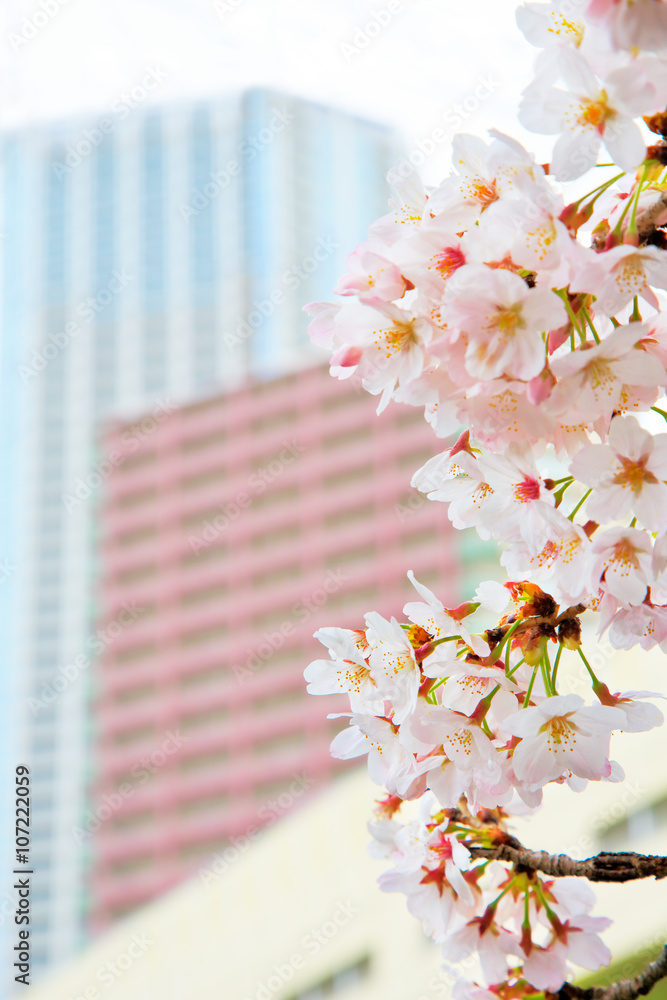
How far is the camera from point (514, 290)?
0.47 meters

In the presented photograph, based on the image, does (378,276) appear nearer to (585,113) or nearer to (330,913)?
(585,113)

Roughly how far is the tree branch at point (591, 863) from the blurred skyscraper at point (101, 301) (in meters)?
29.6

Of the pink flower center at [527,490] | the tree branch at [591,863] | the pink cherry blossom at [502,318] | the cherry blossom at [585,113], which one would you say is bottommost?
the tree branch at [591,863]

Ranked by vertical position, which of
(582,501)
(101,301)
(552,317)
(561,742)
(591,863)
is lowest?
(101,301)

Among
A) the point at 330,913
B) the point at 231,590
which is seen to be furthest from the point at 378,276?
the point at 231,590

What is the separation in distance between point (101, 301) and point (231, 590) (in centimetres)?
1165

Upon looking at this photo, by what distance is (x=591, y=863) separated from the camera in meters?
0.62

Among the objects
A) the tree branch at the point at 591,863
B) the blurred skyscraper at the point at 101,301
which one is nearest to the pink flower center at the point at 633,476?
the tree branch at the point at 591,863

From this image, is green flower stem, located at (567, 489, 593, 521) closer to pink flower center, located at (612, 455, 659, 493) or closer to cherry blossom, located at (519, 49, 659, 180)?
pink flower center, located at (612, 455, 659, 493)

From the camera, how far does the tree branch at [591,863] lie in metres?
0.59

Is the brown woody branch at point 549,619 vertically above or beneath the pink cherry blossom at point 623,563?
beneath

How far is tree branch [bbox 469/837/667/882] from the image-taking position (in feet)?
1.95

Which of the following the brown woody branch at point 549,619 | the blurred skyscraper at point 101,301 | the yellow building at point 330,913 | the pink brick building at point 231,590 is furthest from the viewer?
the blurred skyscraper at point 101,301

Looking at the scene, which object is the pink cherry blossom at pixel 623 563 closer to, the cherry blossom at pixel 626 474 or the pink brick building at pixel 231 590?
the cherry blossom at pixel 626 474
